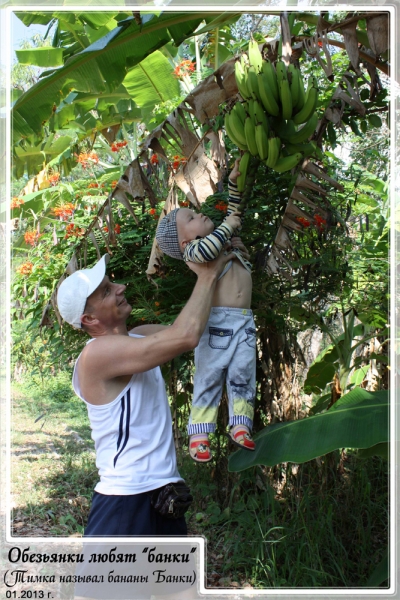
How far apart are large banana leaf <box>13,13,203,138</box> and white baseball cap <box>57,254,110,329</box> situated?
131cm

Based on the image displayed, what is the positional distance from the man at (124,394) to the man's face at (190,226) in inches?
5.9

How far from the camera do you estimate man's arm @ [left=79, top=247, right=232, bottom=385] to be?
6.15ft

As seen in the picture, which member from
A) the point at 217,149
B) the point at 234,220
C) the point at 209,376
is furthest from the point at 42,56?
the point at 209,376

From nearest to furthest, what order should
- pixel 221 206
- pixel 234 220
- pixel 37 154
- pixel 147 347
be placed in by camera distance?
pixel 147 347, pixel 234 220, pixel 221 206, pixel 37 154

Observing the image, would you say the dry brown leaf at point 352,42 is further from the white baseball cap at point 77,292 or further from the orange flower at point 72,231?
the orange flower at point 72,231

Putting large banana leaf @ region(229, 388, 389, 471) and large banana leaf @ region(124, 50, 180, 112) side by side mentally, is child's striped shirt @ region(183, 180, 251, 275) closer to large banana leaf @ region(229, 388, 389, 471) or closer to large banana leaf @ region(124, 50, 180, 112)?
large banana leaf @ region(229, 388, 389, 471)

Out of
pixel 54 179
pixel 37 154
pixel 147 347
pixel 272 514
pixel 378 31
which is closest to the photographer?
pixel 147 347

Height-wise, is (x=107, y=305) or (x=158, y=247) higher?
(x=158, y=247)

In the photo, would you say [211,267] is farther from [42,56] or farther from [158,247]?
[42,56]

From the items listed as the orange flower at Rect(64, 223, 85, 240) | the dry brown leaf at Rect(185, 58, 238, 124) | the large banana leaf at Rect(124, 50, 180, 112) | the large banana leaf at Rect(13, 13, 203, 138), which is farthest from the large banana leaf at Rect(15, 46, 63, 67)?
the dry brown leaf at Rect(185, 58, 238, 124)

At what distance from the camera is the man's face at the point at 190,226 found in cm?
217

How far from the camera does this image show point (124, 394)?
1991 millimetres

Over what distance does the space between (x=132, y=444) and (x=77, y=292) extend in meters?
0.54

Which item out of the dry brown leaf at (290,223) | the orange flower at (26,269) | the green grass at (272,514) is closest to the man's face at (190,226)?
the dry brown leaf at (290,223)
